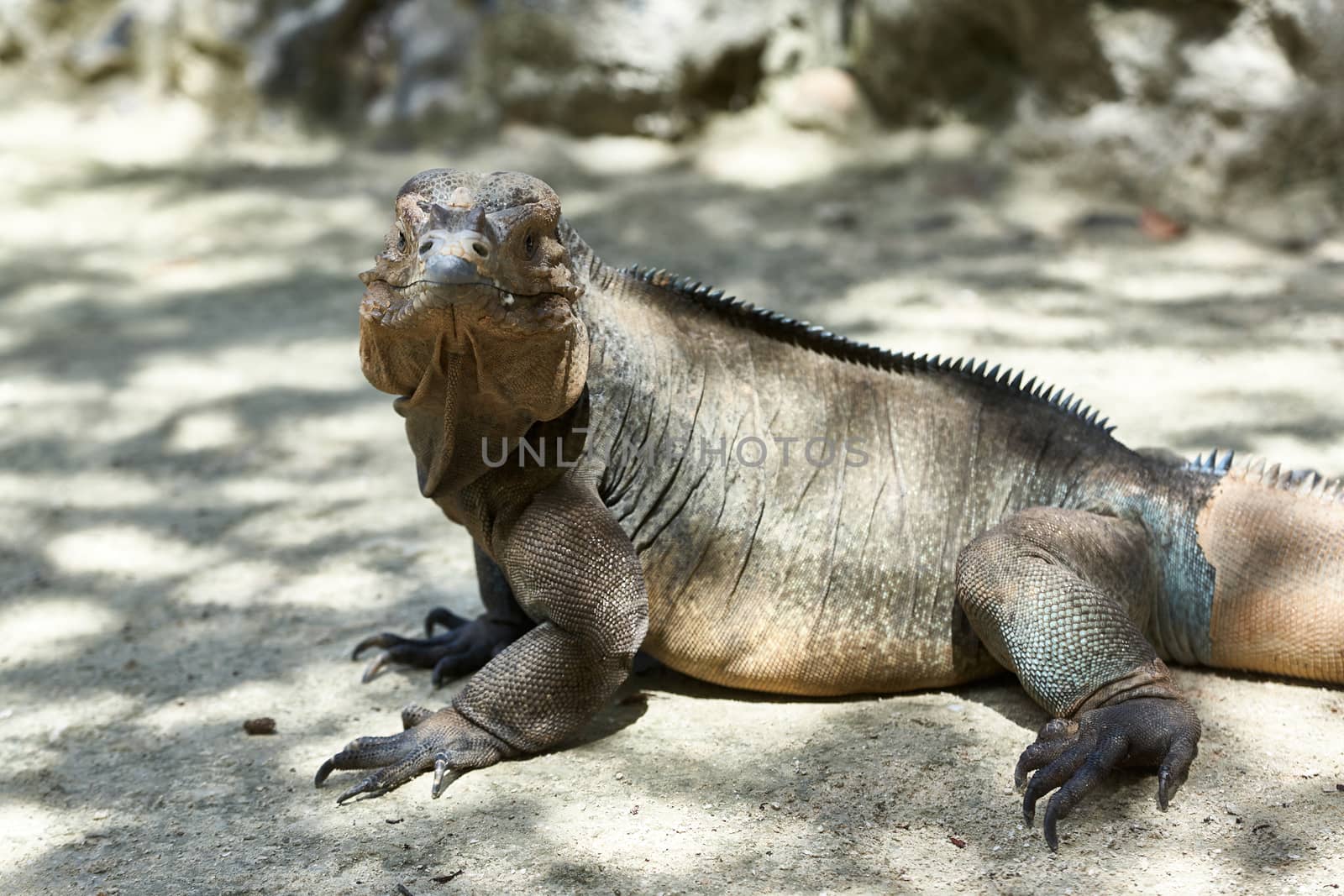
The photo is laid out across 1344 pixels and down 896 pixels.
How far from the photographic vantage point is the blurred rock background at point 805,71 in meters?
8.68

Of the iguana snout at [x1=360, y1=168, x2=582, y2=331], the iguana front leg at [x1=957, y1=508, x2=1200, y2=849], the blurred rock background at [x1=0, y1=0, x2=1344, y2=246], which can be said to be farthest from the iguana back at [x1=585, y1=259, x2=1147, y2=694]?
the blurred rock background at [x1=0, y1=0, x2=1344, y2=246]

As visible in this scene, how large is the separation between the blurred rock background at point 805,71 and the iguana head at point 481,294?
6.15m

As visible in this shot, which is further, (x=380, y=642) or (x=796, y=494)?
(x=380, y=642)

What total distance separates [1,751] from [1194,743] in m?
3.60

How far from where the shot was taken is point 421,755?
4.11 metres

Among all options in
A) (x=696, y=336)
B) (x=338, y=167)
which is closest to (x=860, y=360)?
(x=696, y=336)

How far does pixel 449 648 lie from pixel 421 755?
80 centimetres

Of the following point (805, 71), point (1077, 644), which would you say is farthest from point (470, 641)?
point (805, 71)

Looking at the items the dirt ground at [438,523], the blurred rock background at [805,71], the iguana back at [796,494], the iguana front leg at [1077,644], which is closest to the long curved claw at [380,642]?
the dirt ground at [438,523]

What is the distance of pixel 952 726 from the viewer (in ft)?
14.0

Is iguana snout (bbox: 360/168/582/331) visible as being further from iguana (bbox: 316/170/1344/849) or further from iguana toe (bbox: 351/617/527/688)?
iguana toe (bbox: 351/617/527/688)

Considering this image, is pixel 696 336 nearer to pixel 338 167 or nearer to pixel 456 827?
pixel 456 827

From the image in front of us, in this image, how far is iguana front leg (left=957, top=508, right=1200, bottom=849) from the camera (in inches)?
150

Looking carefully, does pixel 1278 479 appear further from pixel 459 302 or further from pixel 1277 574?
pixel 459 302
